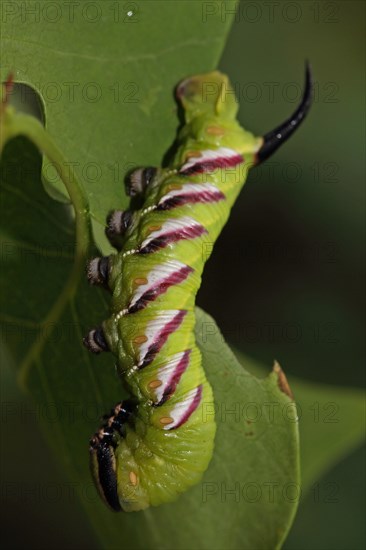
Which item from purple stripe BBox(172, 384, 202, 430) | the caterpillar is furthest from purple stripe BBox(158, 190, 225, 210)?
purple stripe BBox(172, 384, 202, 430)

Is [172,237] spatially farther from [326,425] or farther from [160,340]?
[326,425]

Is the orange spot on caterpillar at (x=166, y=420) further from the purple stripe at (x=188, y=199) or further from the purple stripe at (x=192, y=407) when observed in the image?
the purple stripe at (x=188, y=199)

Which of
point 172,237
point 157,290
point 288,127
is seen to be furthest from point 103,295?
point 288,127

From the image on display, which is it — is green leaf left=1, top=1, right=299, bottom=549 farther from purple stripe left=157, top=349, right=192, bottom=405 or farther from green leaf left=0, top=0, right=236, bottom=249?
purple stripe left=157, top=349, right=192, bottom=405

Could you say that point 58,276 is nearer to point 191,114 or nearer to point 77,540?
point 191,114

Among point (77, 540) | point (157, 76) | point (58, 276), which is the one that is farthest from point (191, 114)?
point (77, 540)
